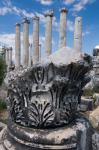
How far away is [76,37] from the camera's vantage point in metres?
27.8

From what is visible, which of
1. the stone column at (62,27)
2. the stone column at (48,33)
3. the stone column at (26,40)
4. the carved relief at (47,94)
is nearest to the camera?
the carved relief at (47,94)

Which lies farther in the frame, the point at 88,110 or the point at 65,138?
the point at 88,110

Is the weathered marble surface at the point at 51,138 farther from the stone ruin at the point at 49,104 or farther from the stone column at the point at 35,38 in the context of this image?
the stone column at the point at 35,38

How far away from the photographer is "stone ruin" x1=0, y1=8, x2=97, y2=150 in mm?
2408

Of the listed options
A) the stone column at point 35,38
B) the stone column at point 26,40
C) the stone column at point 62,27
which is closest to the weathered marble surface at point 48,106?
the stone column at point 62,27

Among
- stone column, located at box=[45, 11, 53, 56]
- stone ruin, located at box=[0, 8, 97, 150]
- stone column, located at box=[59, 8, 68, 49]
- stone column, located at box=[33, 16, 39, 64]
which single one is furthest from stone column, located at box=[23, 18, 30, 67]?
stone ruin, located at box=[0, 8, 97, 150]

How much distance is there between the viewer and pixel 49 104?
250 cm

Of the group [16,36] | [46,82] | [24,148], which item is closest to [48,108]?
[46,82]

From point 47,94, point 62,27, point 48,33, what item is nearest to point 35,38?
point 48,33

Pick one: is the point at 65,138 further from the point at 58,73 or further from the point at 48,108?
the point at 58,73

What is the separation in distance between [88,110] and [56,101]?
959 centimetres

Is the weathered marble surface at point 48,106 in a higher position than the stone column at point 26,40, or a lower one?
lower

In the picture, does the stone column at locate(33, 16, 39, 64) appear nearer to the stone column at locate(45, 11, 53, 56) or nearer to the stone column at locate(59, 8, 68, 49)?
the stone column at locate(45, 11, 53, 56)

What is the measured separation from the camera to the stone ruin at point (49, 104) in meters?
2.41
